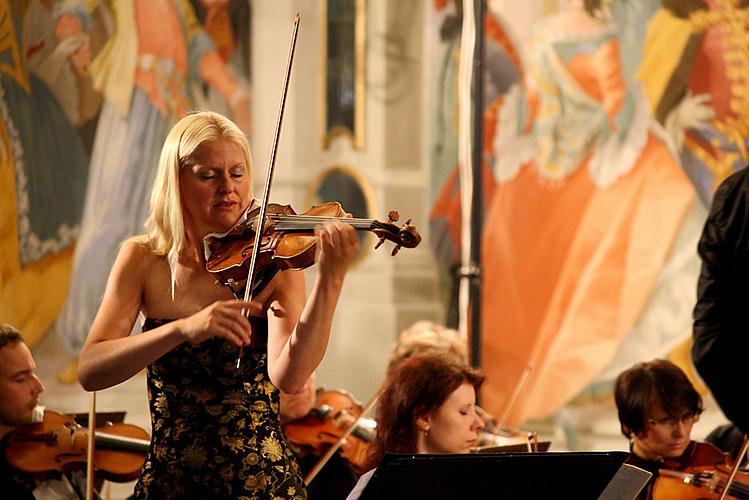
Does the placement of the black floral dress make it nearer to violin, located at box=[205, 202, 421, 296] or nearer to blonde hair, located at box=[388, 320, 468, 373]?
violin, located at box=[205, 202, 421, 296]

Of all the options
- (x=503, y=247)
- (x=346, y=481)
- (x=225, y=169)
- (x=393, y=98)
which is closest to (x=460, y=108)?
(x=393, y=98)

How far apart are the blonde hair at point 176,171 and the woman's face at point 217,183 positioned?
0.6 inches

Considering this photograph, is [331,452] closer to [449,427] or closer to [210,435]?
[449,427]

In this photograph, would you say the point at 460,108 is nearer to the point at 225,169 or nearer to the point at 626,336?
the point at 626,336

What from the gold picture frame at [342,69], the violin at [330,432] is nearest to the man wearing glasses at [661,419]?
the violin at [330,432]

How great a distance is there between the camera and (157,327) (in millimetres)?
2346

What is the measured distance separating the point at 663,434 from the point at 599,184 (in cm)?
204

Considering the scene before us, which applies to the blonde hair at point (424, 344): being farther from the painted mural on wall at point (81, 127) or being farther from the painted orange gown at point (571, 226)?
the painted mural on wall at point (81, 127)

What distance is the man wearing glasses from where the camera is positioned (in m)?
3.53

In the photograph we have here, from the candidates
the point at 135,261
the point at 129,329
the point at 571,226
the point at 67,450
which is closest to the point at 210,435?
the point at 129,329

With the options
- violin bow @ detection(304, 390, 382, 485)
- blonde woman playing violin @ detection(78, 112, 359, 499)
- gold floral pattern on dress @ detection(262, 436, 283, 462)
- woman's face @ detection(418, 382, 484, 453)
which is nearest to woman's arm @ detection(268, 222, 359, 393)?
blonde woman playing violin @ detection(78, 112, 359, 499)

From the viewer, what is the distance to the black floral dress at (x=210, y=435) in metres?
2.32

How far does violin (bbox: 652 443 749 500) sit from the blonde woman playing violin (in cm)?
149

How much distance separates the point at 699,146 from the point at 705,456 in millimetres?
2050
